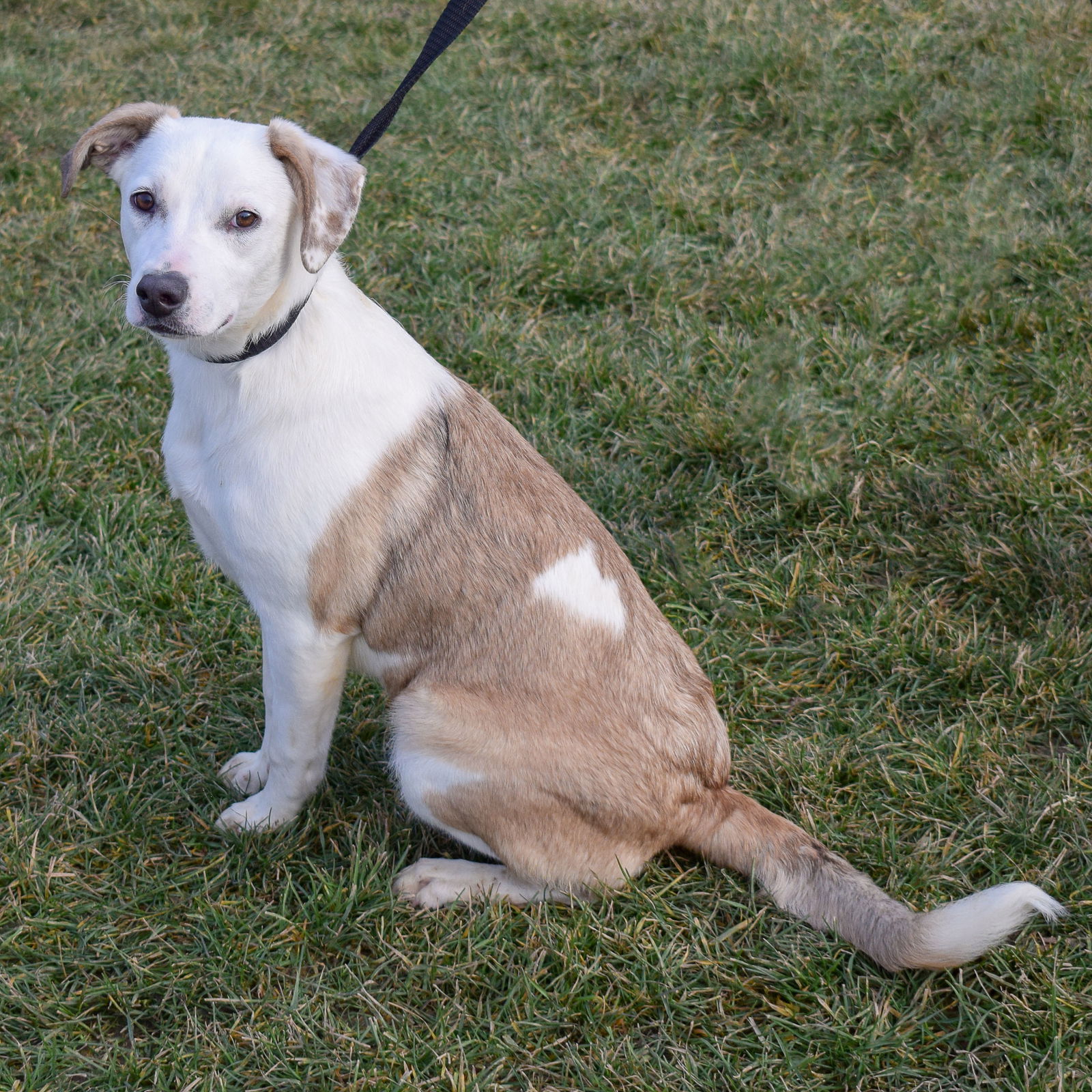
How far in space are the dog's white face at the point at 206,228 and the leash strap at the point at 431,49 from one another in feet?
1.29

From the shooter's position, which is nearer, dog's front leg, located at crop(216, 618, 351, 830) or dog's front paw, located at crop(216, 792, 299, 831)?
dog's front leg, located at crop(216, 618, 351, 830)

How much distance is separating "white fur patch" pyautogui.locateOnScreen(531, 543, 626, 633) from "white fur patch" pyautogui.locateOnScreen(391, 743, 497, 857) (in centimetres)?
46

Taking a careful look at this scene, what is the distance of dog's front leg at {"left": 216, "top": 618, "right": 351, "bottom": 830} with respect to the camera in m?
2.72

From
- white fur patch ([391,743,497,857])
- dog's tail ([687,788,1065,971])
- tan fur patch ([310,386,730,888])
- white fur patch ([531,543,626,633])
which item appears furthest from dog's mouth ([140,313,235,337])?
dog's tail ([687,788,1065,971])

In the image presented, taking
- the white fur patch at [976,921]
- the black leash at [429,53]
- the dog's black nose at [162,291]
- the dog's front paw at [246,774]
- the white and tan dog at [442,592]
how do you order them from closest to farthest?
the dog's black nose at [162,291]
the white fur patch at [976,921]
the white and tan dog at [442,592]
the black leash at [429,53]
the dog's front paw at [246,774]

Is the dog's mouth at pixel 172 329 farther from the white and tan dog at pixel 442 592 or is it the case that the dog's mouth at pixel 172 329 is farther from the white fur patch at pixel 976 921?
the white fur patch at pixel 976 921

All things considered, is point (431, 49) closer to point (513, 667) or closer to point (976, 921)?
point (513, 667)

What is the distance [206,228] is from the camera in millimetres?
2363

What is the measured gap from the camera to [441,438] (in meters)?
2.72

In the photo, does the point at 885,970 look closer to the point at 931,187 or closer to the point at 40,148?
the point at 931,187

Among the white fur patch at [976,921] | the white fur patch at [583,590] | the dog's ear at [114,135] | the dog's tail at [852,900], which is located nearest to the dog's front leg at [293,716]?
the white fur patch at [583,590]

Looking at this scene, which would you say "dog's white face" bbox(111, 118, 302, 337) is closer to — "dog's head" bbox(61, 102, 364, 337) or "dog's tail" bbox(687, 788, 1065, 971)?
"dog's head" bbox(61, 102, 364, 337)

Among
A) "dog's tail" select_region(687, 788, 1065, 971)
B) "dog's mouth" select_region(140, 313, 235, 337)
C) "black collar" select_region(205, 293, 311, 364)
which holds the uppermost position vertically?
"dog's mouth" select_region(140, 313, 235, 337)

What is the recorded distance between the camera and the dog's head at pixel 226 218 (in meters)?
2.30
